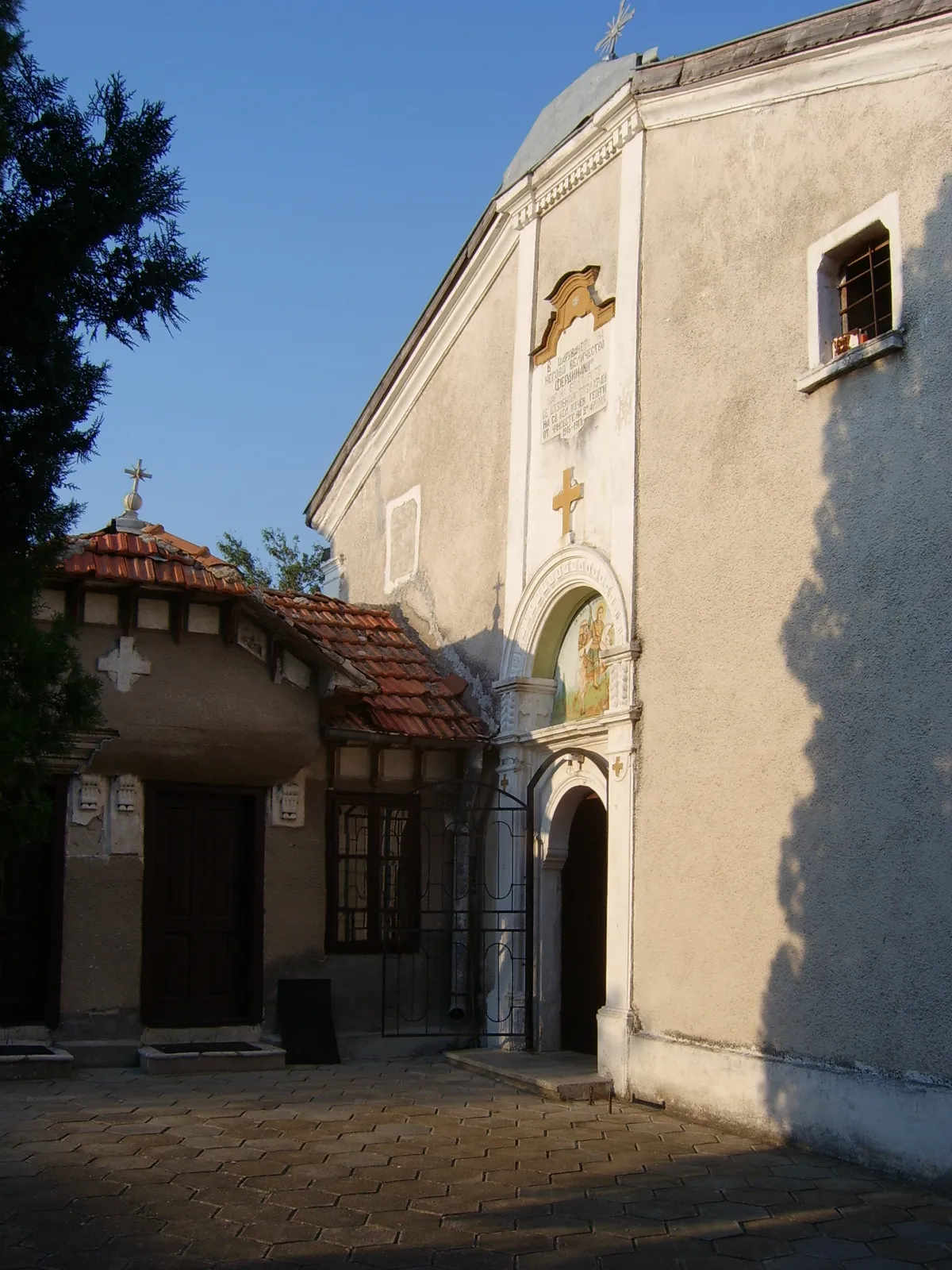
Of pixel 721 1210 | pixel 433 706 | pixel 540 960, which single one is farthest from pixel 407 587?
pixel 721 1210

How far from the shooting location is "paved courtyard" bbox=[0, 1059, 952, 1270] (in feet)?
18.8

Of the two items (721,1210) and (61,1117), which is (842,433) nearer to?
(721,1210)

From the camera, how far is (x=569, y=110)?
1210cm

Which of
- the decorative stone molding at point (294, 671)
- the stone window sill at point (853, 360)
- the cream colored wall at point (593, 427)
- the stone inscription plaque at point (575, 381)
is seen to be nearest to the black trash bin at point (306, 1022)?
the decorative stone molding at point (294, 671)

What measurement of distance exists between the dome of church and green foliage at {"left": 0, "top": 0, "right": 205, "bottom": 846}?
6857 millimetres

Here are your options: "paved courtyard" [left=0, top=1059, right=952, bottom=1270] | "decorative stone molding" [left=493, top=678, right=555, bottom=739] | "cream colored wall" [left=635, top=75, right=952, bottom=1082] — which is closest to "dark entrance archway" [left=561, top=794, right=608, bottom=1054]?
"decorative stone molding" [left=493, top=678, right=555, bottom=739]

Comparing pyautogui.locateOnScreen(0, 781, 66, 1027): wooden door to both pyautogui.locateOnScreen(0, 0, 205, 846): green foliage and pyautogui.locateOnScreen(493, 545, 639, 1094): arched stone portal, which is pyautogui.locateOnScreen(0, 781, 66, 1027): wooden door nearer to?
pyautogui.locateOnScreen(493, 545, 639, 1094): arched stone portal

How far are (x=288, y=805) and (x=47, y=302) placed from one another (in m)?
7.45

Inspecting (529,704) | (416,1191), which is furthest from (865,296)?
(416,1191)

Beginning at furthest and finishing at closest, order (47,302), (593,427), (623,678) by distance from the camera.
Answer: (593,427) → (623,678) → (47,302)

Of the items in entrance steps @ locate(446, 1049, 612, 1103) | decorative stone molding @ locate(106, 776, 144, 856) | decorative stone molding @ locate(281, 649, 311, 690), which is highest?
decorative stone molding @ locate(281, 649, 311, 690)

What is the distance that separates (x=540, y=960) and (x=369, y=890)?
1808mm

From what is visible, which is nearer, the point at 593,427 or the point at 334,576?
the point at 593,427

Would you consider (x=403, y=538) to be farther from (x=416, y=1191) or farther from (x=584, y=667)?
(x=416, y=1191)
